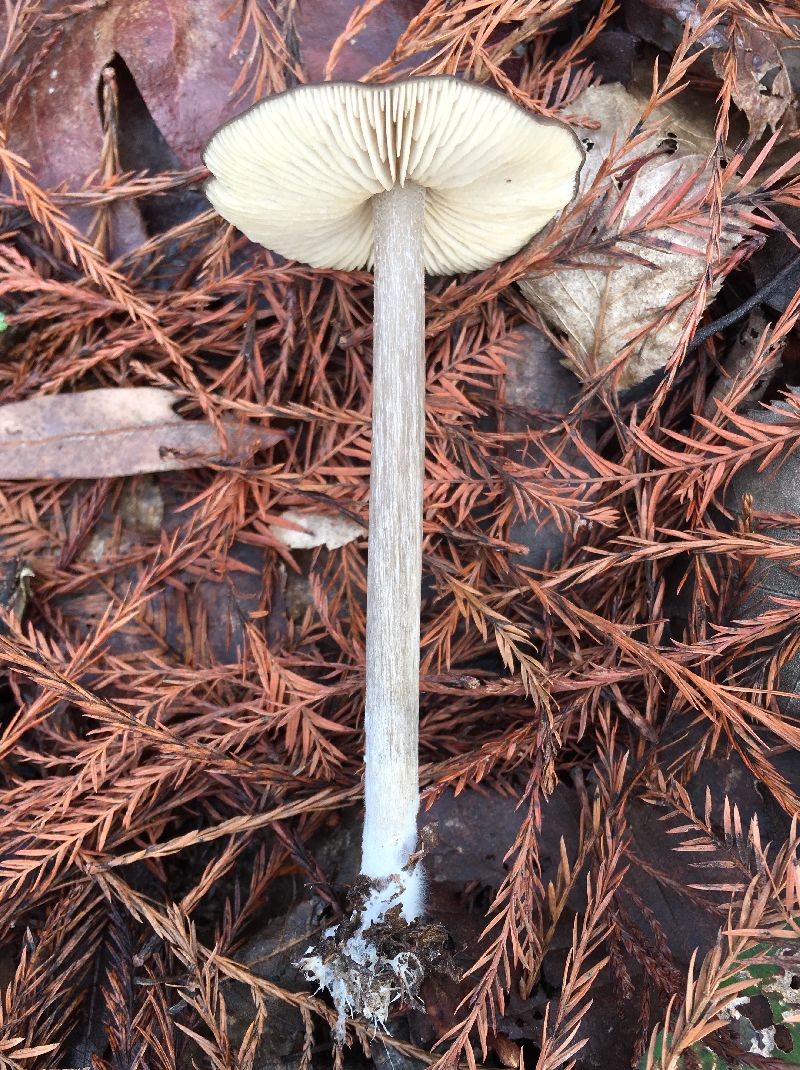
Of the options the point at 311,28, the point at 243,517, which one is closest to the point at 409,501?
the point at 243,517

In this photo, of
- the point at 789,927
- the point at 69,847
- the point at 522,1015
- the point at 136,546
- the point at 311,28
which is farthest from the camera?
the point at 136,546

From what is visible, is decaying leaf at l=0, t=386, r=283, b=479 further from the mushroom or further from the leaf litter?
the mushroom

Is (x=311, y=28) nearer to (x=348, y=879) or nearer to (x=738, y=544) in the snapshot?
(x=738, y=544)

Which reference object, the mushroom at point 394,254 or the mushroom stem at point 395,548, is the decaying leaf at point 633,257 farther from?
the mushroom stem at point 395,548

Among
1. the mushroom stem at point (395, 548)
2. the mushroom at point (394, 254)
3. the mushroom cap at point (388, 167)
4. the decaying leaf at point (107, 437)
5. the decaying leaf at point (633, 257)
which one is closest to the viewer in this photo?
the mushroom cap at point (388, 167)

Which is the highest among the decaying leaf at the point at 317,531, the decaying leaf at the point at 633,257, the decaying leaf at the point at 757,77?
the decaying leaf at the point at 757,77

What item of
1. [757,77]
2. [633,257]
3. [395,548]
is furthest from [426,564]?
[757,77]

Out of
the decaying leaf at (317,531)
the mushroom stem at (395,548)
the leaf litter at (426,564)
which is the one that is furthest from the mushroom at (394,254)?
the decaying leaf at (317,531)

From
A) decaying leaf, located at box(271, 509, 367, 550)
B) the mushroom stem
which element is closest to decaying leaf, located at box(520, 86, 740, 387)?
the mushroom stem
